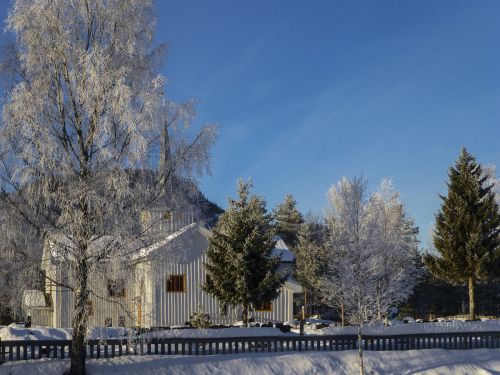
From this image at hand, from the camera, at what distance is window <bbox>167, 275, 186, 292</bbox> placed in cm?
3538

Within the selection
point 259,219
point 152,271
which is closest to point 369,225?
point 259,219

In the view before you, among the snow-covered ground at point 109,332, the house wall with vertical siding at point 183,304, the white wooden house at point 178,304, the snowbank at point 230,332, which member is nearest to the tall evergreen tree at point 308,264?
the white wooden house at point 178,304

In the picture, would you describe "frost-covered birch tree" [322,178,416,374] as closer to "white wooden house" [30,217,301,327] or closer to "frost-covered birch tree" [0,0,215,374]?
"frost-covered birch tree" [0,0,215,374]

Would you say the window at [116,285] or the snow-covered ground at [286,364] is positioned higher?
the window at [116,285]

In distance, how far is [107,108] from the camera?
54.2ft

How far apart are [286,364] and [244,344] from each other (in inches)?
95.7

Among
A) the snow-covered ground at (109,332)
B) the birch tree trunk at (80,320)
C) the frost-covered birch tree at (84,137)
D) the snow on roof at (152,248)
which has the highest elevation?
the frost-covered birch tree at (84,137)

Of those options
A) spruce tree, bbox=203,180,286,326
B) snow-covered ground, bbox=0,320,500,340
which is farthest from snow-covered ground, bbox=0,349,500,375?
spruce tree, bbox=203,180,286,326

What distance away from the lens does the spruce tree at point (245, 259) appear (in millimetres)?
31562

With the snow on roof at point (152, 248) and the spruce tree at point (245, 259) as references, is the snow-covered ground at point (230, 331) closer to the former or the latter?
the snow on roof at point (152, 248)

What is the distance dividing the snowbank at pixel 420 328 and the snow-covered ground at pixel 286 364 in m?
4.52

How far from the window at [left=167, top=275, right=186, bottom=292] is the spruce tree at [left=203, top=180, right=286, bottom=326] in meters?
3.67

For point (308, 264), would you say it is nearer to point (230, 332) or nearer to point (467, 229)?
point (467, 229)

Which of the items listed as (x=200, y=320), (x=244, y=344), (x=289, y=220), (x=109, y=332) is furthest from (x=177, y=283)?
(x=289, y=220)
